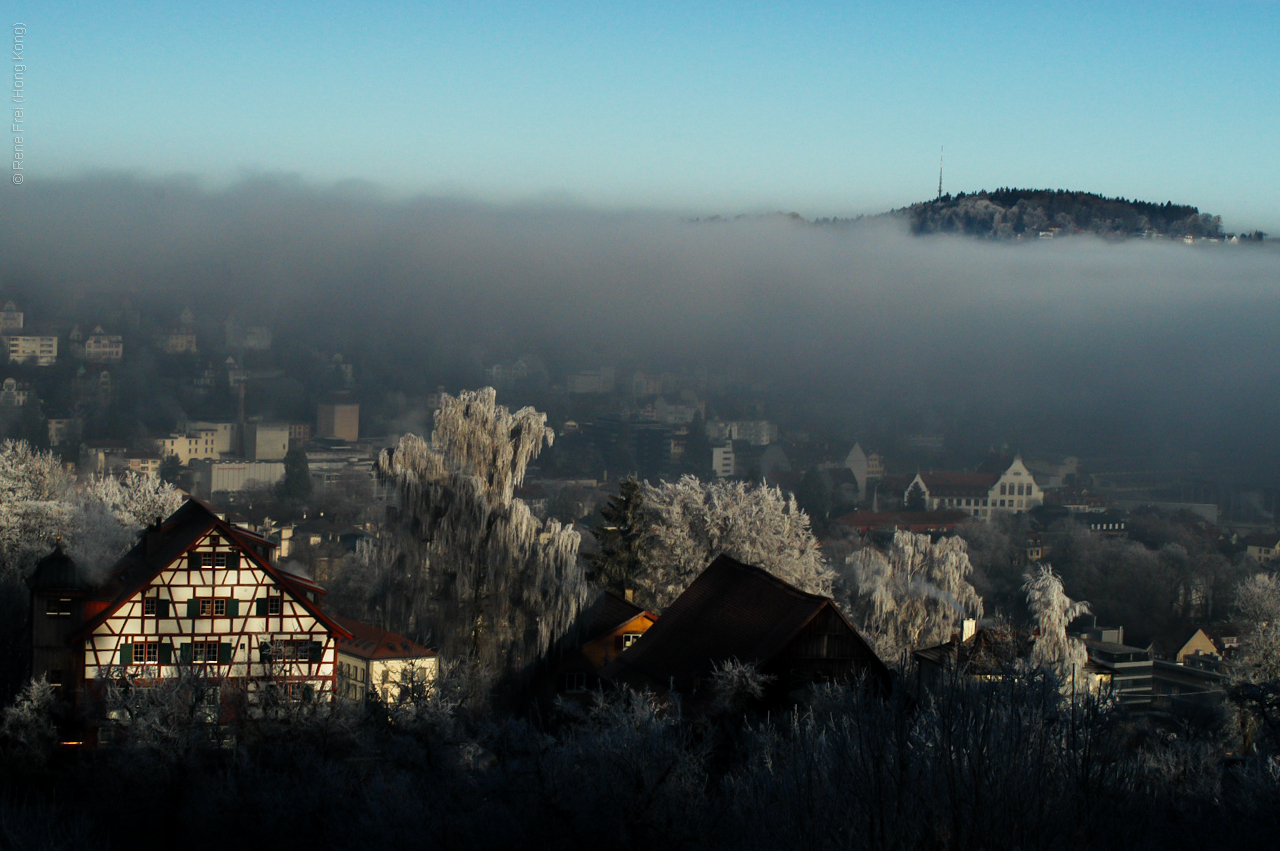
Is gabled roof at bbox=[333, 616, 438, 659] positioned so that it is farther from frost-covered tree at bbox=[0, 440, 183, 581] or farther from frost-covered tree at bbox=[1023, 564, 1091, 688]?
frost-covered tree at bbox=[1023, 564, 1091, 688]

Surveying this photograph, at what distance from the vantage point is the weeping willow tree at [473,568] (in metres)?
32.1

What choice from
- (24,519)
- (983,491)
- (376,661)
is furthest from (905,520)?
(376,661)

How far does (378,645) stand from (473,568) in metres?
8.44

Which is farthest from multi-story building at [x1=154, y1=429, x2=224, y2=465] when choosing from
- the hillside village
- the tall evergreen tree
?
the tall evergreen tree

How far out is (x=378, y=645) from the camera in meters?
39.4

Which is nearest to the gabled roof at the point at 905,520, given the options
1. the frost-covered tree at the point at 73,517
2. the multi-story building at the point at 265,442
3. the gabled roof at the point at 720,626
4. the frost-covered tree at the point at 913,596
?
the frost-covered tree at the point at 913,596

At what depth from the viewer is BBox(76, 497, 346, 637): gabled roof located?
106 feet

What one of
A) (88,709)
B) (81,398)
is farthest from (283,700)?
(81,398)

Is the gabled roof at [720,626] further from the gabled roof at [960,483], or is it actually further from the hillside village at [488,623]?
the gabled roof at [960,483]

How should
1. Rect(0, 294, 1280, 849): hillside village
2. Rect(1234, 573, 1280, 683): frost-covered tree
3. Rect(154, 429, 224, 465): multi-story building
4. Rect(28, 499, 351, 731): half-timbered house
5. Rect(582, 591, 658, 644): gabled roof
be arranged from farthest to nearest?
Rect(154, 429, 224, 465): multi-story building
Rect(1234, 573, 1280, 683): frost-covered tree
Rect(582, 591, 658, 644): gabled roof
Rect(28, 499, 351, 731): half-timbered house
Rect(0, 294, 1280, 849): hillside village

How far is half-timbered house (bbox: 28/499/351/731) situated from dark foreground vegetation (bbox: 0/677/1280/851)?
182 inches

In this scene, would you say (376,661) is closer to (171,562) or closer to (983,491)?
(171,562)

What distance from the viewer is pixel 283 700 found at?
25219 millimetres

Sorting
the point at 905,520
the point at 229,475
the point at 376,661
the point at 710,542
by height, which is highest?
the point at 710,542
